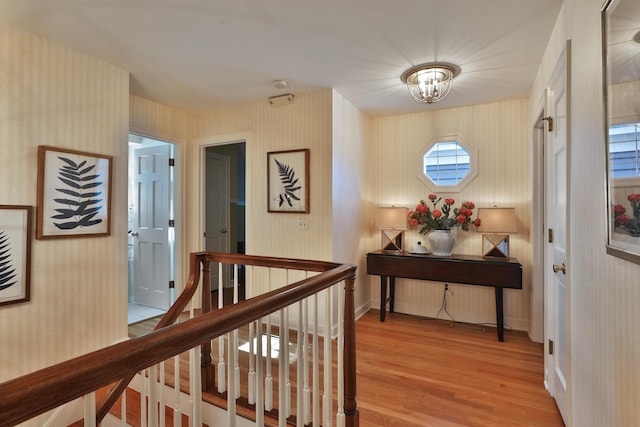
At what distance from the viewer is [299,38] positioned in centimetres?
224

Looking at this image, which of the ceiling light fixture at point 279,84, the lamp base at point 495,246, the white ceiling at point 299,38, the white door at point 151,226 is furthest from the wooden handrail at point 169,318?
the lamp base at point 495,246

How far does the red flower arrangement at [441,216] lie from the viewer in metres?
3.48

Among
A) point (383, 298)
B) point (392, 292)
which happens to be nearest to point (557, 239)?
point (383, 298)

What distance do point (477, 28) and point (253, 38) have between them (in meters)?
1.48

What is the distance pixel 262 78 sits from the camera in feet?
9.66

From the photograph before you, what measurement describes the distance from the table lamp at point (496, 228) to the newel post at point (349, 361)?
221 cm

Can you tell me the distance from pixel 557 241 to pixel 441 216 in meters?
1.58

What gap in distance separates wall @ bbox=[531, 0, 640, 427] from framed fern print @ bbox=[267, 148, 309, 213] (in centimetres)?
222

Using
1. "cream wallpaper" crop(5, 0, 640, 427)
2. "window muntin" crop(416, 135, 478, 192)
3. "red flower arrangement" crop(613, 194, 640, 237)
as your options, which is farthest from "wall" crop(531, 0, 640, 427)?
"window muntin" crop(416, 135, 478, 192)

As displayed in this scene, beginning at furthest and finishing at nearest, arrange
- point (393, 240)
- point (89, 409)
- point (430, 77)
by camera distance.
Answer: point (393, 240) < point (430, 77) < point (89, 409)

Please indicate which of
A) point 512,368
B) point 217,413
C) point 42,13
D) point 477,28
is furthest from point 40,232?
point 512,368

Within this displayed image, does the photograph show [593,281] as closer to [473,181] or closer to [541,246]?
[541,246]

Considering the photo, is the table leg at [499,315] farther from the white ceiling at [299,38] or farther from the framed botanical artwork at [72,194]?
the framed botanical artwork at [72,194]

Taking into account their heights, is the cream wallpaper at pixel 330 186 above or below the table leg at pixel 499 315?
above
